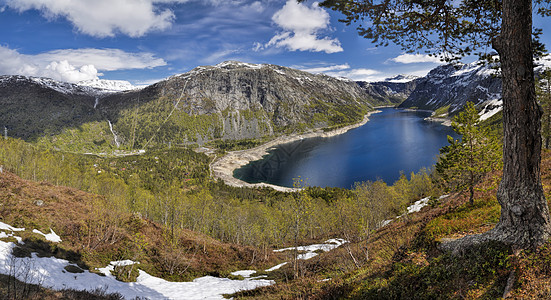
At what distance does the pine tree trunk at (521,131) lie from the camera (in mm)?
6383

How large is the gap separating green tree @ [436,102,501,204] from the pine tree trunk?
1208 cm

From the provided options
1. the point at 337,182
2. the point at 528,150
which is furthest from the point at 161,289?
the point at 337,182

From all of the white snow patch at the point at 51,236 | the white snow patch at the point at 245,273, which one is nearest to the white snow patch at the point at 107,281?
the white snow patch at the point at 51,236

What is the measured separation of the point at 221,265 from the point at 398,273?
2578cm

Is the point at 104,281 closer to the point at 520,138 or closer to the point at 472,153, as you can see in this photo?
the point at 520,138

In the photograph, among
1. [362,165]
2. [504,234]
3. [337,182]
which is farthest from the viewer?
[362,165]

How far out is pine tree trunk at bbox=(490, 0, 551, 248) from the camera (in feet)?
20.9

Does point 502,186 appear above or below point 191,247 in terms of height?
above

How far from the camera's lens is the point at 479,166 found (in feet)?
58.6

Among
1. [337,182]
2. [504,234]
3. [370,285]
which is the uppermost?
[504,234]

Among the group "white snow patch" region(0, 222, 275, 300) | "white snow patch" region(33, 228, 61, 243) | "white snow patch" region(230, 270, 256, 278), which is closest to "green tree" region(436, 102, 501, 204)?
"white snow patch" region(0, 222, 275, 300)

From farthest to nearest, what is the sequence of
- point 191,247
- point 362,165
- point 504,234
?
point 362,165
point 191,247
point 504,234

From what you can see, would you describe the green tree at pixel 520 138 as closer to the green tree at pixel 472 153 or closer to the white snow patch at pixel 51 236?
the green tree at pixel 472 153

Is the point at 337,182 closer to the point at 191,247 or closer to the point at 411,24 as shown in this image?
the point at 191,247
